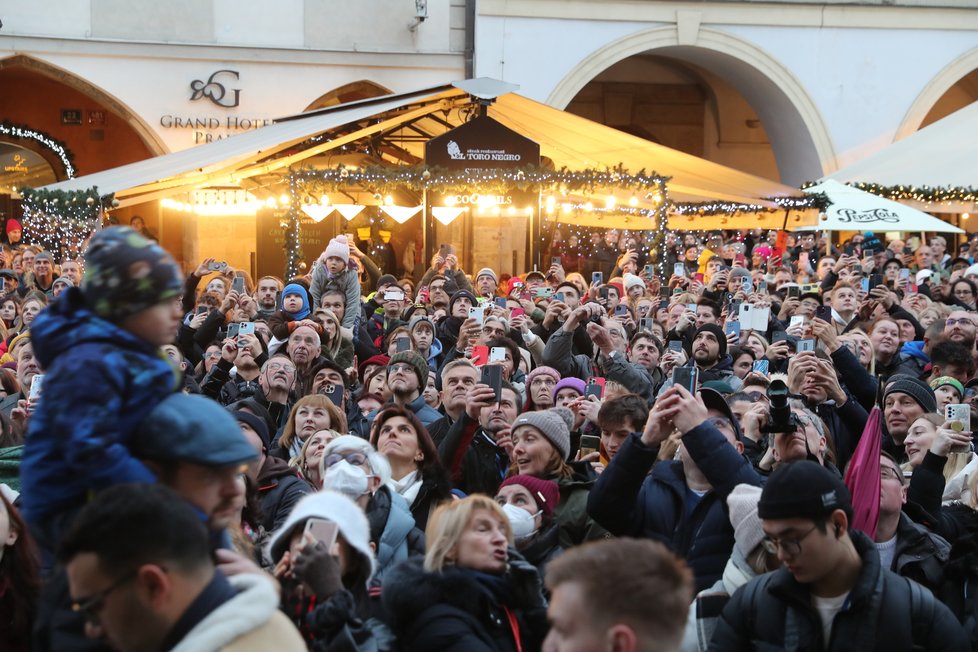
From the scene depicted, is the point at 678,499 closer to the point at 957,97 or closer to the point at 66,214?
the point at 66,214

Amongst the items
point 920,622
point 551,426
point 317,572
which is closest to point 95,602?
point 317,572

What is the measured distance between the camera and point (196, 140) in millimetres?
22672

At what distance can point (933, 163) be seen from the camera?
18.6 meters

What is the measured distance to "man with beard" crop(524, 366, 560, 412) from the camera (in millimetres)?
8019

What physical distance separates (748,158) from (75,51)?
1510 cm

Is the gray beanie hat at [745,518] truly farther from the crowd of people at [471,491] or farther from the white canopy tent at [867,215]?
the white canopy tent at [867,215]

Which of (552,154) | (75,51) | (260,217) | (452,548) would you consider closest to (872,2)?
(552,154)

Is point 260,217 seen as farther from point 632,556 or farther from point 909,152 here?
point 632,556

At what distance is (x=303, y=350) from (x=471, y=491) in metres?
2.85

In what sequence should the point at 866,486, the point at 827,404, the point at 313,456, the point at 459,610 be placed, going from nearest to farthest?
the point at 459,610 → the point at 866,486 → the point at 313,456 → the point at 827,404

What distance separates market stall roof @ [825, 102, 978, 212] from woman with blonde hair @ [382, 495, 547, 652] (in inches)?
601

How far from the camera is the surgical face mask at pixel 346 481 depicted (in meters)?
4.89

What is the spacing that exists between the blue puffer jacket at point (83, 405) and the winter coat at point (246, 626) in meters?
0.37

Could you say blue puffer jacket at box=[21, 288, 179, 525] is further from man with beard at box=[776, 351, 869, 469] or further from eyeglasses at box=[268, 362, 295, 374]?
eyeglasses at box=[268, 362, 295, 374]
